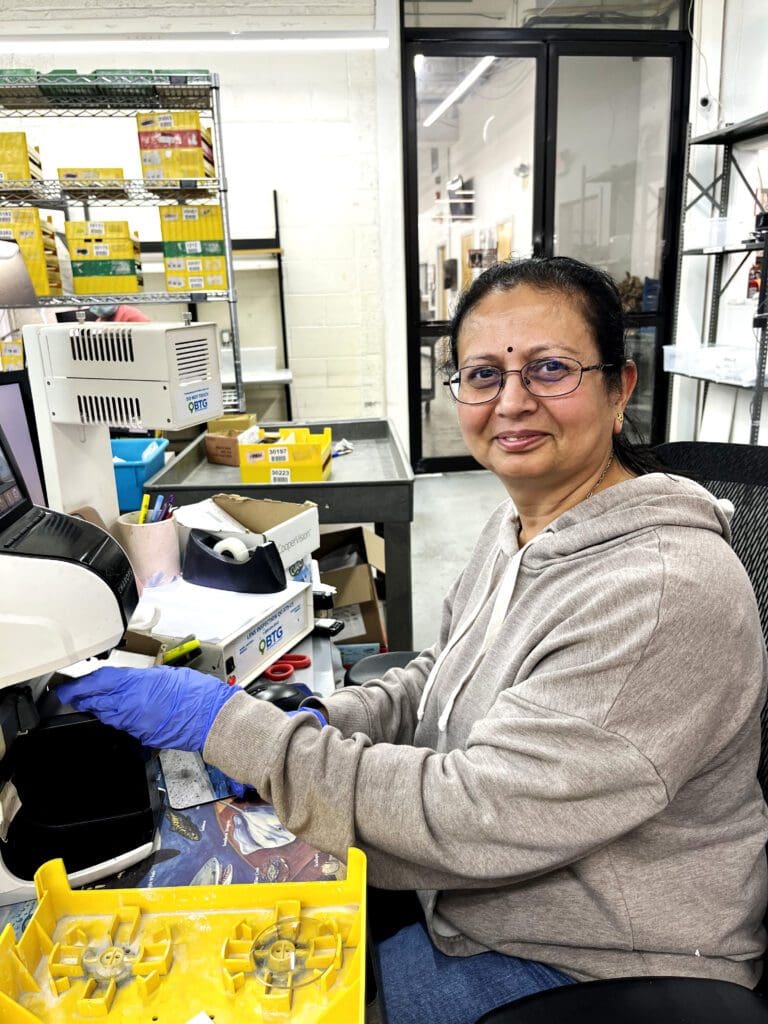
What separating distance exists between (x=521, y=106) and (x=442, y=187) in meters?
0.71

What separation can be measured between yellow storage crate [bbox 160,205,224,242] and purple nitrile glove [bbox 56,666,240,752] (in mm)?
2875

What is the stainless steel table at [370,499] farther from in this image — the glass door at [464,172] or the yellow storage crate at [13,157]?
the glass door at [464,172]

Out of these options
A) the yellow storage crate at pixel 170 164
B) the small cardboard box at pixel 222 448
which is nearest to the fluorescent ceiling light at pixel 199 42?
the yellow storage crate at pixel 170 164

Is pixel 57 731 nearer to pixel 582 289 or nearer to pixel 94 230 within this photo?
pixel 582 289

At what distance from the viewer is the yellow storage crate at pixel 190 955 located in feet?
1.88

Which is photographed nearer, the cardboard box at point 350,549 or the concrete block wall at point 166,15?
the cardboard box at point 350,549

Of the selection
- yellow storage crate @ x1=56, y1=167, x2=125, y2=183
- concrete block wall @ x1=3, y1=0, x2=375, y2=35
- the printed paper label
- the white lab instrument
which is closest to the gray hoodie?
the white lab instrument

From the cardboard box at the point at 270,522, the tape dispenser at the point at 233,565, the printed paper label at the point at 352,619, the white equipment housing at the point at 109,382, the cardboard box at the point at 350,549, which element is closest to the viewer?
the white equipment housing at the point at 109,382

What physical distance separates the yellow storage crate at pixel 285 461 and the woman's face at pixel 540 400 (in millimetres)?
1314

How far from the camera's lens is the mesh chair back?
1.02 m

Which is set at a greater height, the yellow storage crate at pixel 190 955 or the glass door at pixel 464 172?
the glass door at pixel 464 172

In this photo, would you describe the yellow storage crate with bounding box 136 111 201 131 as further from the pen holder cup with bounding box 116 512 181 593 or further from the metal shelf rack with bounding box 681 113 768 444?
the metal shelf rack with bounding box 681 113 768 444

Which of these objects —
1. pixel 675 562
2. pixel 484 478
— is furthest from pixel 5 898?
pixel 484 478

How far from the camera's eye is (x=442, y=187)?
15.8ft
